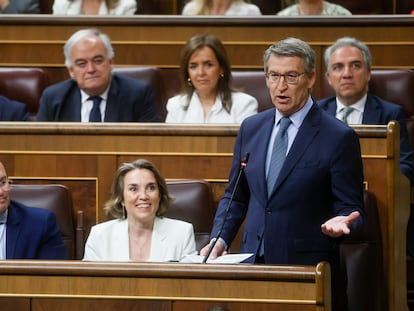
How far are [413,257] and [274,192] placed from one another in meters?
0.65

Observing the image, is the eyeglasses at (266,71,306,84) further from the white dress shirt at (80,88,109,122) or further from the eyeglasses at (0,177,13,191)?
the white dress shirt at (80,88,109,122)

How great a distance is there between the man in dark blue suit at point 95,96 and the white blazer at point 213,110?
0.06 metres

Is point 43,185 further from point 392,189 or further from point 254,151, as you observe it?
point 392,189

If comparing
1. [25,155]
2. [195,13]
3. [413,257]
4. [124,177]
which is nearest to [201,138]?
[124,177]

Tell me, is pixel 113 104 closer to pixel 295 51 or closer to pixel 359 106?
pixel 359 106

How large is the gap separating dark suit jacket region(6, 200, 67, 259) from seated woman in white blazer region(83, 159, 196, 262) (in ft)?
0.20

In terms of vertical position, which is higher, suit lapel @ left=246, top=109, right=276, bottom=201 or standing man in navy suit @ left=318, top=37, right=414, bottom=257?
standing man in navy suit @ left=318, top=37, right=414, bottom=257

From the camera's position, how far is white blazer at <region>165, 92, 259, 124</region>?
2.55 meters

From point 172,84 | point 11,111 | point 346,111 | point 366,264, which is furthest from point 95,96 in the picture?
point 366,264

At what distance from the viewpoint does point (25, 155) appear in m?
2.33

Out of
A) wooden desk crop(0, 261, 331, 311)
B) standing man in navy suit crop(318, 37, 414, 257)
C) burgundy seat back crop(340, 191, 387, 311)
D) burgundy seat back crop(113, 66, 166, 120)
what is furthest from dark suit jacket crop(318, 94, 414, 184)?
wooden desk crop(0, 261, 331, 311)

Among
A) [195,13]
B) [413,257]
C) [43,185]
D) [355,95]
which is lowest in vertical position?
[413,257]

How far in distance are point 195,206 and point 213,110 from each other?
43 centimetres

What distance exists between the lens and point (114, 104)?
2.62m
